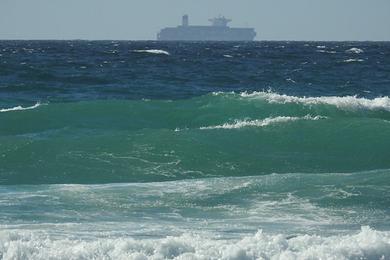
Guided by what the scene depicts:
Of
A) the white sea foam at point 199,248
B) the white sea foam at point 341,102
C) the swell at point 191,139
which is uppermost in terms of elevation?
the white sea foam at point 199,248

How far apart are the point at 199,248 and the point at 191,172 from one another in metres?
8.20

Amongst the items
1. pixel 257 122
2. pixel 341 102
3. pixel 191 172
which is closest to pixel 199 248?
pixel 191 172

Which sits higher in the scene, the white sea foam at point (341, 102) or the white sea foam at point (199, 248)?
the white sea foam at point (199, 248)

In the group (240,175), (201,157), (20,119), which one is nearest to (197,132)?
(201,157)

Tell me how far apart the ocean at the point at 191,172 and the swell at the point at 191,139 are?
0.05 metres

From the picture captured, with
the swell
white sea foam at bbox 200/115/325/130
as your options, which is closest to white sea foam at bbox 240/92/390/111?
the swell

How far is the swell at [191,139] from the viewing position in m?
19.2

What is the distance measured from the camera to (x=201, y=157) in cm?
2039

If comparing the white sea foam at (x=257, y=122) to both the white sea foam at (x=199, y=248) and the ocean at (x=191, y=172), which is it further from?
the white sea foam at (x=199, y=248)

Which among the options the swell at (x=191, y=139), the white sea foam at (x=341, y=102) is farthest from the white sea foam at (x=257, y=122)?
the white sea foam at (x=341, y=102)

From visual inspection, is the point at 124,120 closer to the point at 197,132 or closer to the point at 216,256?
the point at 197,132

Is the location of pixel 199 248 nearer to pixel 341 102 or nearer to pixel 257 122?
pixel 257 122

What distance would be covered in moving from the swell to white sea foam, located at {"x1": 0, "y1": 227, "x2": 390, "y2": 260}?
6649 millimetres

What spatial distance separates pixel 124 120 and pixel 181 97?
7.15 m
